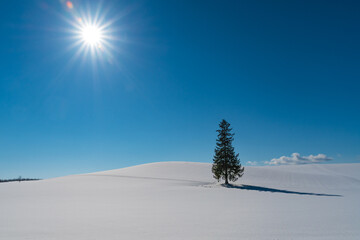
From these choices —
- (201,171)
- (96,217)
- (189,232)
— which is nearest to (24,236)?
(96,217)

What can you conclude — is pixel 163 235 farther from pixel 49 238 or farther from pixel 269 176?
pixel 269 176

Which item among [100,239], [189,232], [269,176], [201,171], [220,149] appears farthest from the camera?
[201,171]

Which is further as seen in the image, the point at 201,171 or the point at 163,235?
the point at 201,171

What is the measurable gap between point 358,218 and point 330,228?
3108mm

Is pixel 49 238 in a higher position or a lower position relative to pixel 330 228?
lower

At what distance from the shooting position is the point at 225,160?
31.6 m

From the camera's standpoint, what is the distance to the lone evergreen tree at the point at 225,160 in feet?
102

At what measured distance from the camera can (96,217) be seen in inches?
381

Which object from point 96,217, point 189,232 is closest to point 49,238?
point 96,217

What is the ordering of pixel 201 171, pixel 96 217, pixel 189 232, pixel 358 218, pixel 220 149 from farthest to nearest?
pixel 201 171
pixel 220 149
pixel 96 217
pixel 358 218
pixel 189 232

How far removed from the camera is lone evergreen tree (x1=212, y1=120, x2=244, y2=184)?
31188 mm

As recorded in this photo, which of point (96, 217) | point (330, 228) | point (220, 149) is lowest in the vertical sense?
point (96, 217)

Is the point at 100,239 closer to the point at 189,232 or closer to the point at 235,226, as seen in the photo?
the point at 189,232

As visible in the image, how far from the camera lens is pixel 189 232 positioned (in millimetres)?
6910
